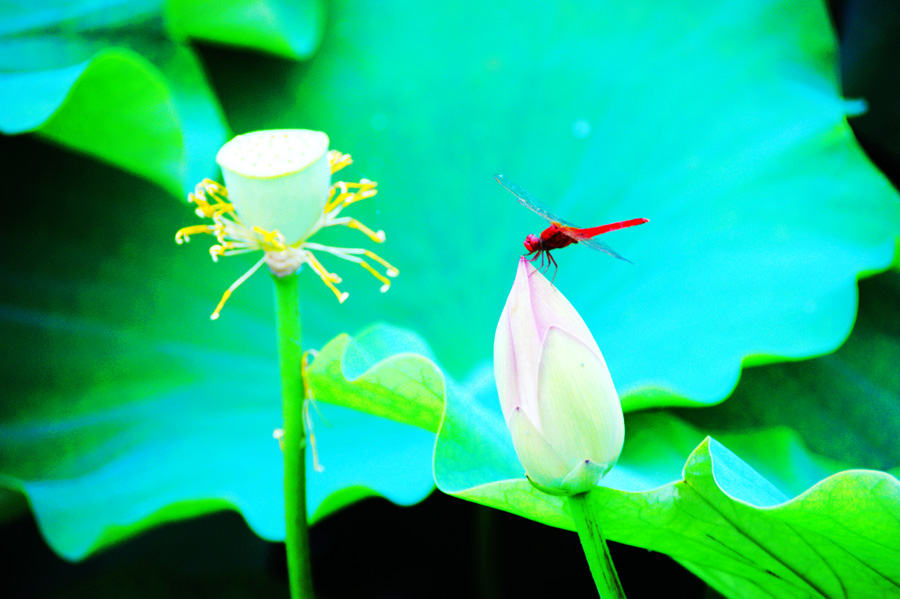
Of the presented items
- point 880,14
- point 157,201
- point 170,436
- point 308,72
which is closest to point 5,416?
point 170,436

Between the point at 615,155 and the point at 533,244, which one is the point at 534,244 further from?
the point at 615,155

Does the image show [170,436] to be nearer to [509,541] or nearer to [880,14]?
[509,541]

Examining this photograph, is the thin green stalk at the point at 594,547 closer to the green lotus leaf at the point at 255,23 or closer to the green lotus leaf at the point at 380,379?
the green lotus leaf at the point at 380,379

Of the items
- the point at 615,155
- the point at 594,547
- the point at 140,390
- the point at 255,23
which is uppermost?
the point at 255,23

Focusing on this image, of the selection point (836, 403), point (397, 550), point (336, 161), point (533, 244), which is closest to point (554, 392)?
point (533, 244)

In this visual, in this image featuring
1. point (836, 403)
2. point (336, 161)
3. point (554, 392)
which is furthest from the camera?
point (836, 403)

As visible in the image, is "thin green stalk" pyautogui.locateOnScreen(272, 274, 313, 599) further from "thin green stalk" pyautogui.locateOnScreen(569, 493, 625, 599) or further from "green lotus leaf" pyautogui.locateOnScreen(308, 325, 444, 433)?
"thin green stalk" pyautogui.locateOnScreen(569, 493, 625, 599)
